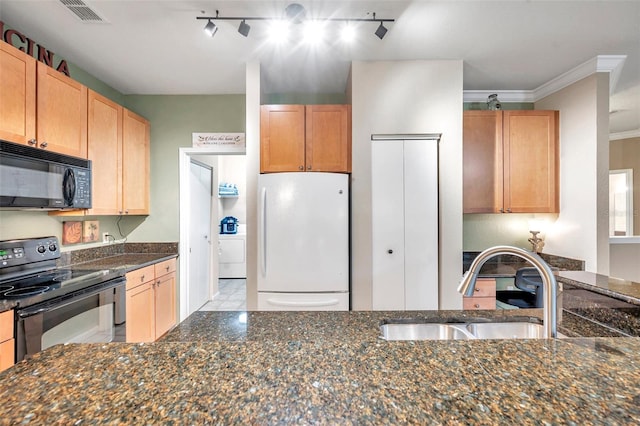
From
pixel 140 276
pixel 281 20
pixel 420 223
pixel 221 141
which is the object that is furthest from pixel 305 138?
pixel 140 276

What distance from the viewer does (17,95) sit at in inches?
68.4

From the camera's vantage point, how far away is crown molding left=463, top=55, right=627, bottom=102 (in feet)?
7.82

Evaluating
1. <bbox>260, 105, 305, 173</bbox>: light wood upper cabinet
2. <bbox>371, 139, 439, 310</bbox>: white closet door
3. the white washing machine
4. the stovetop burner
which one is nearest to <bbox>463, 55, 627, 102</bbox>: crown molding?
<bbox>371, 139, 439, 310</bbox>: white closet door

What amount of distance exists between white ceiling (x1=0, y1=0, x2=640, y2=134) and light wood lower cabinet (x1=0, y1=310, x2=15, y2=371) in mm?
1864

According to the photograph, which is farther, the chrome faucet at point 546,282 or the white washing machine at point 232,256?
the white washing machine at point 232,256

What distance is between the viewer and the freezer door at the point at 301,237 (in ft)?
7.54

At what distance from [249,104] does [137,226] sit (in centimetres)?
192

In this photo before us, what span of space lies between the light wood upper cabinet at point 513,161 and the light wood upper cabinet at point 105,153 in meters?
3.36

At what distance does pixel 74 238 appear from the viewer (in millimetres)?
2494

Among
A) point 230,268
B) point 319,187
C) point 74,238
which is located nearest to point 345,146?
point 319,187

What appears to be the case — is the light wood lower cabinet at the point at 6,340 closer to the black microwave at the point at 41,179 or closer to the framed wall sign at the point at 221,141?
the black microwave at the point at 41,179

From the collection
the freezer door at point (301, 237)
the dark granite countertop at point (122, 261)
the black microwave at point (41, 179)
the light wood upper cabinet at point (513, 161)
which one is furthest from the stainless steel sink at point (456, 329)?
the black microwave at point (41, 179)

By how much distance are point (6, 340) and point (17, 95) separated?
4.77ft

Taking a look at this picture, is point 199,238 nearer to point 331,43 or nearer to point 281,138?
point 281,138
